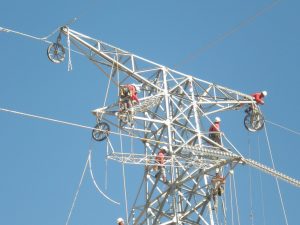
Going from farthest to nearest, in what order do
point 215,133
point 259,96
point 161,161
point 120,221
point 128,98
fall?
point 259,96 < point 215,133 < point 128,98 < point 120,221 < point 161,161

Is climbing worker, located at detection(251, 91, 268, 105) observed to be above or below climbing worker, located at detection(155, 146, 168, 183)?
above

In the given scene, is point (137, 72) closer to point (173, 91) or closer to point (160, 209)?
point (173, 91)

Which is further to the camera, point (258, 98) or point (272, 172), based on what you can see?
point (258, 98)

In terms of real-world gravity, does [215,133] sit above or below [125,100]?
below

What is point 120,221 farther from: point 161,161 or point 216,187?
point 216,187

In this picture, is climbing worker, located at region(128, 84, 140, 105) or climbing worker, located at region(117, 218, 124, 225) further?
climbing worker, located at region(128, 84, 140, 105)

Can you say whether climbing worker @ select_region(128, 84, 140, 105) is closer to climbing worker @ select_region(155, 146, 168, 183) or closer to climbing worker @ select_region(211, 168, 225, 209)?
climbing worker @ select_region(155, 146, 168, 183)

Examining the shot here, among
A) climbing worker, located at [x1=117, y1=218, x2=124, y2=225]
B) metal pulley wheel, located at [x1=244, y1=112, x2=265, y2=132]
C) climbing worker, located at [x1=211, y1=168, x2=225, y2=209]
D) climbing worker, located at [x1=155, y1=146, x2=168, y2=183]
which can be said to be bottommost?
climbing worker, located at [x1=117, y1=218, x2=124, y2=225]

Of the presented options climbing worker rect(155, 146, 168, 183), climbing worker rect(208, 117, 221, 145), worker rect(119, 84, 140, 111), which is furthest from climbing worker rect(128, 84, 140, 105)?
climbing worker rect(208, 117, 221, 145)

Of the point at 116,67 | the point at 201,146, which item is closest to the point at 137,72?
the point at 116,67

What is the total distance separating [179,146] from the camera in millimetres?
36281

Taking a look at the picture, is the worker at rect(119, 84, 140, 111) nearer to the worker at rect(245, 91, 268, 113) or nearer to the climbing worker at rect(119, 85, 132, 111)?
the climbing worker at rect(119, 85, 132, 111)

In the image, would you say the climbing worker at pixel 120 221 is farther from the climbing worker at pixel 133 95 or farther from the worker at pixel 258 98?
the worker at pixel 258 98

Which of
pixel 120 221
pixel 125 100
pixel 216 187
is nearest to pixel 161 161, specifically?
pixel 216 187
